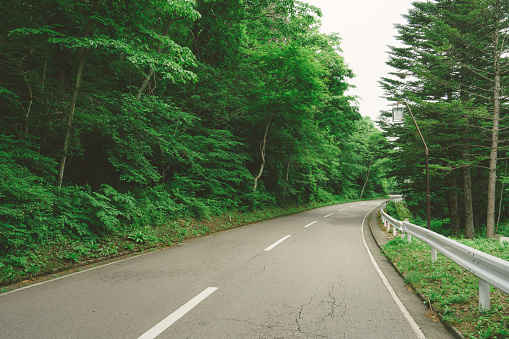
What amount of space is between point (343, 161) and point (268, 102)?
33.6 m

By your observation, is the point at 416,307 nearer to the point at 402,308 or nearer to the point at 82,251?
the point at 402,308

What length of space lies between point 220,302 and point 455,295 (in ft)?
11.6

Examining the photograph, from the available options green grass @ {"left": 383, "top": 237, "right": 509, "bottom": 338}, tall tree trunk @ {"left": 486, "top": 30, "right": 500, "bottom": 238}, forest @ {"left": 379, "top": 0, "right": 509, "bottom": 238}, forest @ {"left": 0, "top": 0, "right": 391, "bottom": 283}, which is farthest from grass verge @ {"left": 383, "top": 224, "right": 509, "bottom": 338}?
forest @ {"left": 379, "top": 0, "right": 509, "bottom": 238}

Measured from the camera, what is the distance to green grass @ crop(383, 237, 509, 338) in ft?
10.3

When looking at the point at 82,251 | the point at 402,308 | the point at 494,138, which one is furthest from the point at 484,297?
the point at 494,138

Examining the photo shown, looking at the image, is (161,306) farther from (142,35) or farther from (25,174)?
(142,35)

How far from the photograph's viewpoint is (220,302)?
3.90 metres

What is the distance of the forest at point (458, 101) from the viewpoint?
535 inches

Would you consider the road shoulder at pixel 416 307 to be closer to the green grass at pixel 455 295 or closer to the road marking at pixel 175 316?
the green grass at pixel 455 295

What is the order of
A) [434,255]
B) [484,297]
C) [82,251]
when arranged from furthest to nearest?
1. [82,251]
2. [434,255]
3. [484,297]

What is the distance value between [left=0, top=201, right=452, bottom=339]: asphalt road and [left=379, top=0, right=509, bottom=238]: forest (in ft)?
40.0

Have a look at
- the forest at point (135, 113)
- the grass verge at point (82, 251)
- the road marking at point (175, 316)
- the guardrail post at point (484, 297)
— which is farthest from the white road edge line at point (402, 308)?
the forest at point (135, 113)

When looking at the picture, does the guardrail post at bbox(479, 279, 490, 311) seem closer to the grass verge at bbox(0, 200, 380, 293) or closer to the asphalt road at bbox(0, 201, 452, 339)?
the asphalt road at bbox(0, 201, 452, 339)

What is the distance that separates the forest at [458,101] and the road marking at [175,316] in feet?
47.4
